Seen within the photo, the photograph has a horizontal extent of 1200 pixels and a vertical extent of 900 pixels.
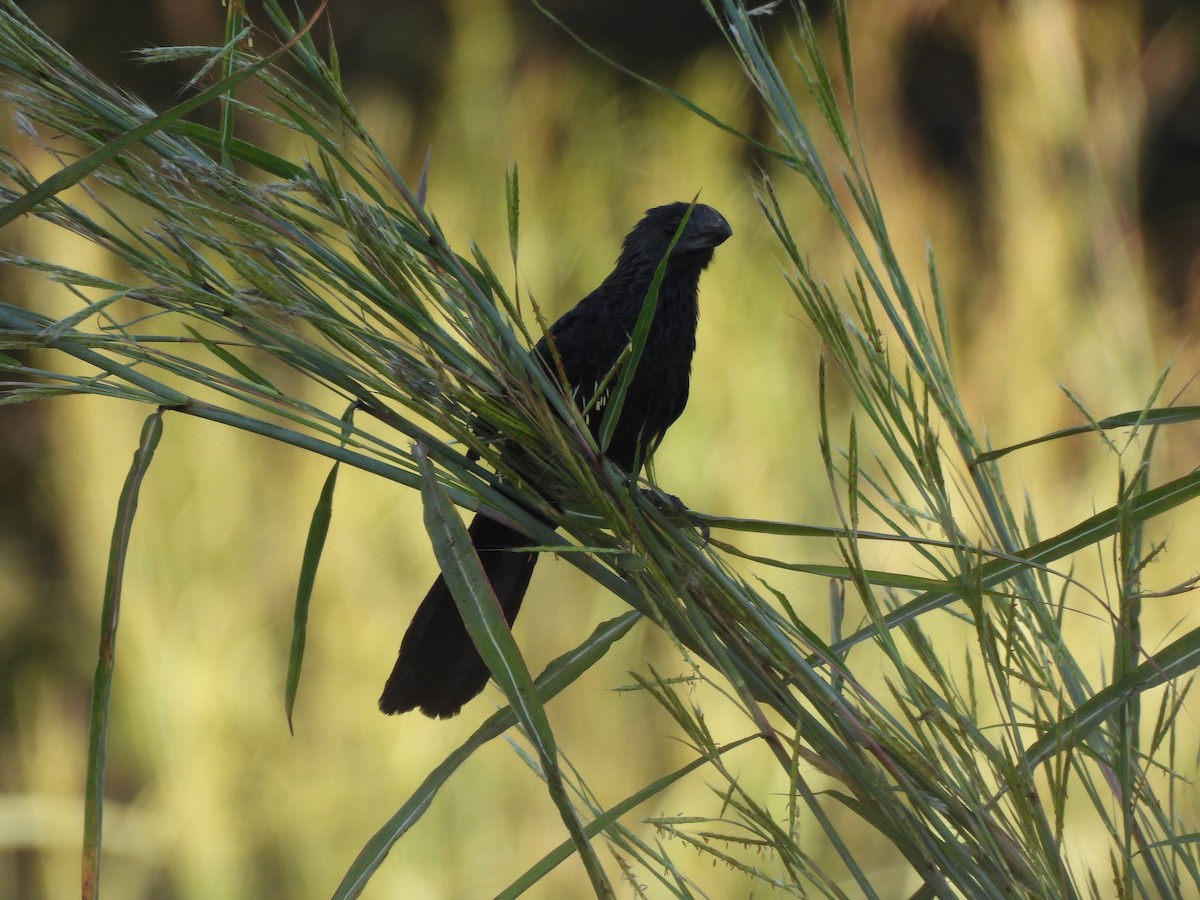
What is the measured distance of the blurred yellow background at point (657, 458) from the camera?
3.02m

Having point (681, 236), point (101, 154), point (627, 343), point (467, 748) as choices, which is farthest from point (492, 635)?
point (681, 236)

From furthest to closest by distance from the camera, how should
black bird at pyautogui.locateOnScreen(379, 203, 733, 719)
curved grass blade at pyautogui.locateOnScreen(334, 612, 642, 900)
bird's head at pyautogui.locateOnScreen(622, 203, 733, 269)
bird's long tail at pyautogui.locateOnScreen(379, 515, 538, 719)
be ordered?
bird's head at pyautogui.locateOnScreen(622, 203, 733, 269), black bird at pyautogui.locateOnScreen(379, 203, 733, 719), bird's long tail at pyautogui.locateOnScreen(379, 515, 538, 719), curved grass blade at pyautogui.locateOnScreen(334, 612, 642, 900)

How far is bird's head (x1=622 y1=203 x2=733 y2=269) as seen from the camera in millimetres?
1632

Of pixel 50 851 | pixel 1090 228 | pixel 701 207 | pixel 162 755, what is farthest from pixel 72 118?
pixel 50 851

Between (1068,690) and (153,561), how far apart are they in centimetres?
291

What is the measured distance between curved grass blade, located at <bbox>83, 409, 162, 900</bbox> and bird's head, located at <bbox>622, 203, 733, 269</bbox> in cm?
97

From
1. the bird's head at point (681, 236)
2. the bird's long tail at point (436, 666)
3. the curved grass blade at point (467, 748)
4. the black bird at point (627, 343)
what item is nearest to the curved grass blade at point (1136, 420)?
the curved grass blade at point (467, 748)

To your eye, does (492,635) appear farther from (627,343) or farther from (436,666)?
(627,343)

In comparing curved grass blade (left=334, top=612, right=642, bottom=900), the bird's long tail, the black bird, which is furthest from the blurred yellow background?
curved grass blade (left=334, top=612, right=642, bottom=900)

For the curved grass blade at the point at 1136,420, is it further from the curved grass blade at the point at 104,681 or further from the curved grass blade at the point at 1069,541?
the curved grass blade at the point at 104,681

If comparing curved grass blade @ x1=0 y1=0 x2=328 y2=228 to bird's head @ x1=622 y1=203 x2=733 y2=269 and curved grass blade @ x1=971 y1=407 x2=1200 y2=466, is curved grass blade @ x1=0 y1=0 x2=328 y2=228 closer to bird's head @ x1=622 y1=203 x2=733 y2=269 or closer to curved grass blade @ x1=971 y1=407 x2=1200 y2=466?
curved grass blade @ x1=971 y1=407 x2=1200 y2=466

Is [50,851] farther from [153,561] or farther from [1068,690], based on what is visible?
[1068,690]

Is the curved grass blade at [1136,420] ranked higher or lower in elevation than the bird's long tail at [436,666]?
higher

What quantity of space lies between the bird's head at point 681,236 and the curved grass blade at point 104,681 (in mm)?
965
